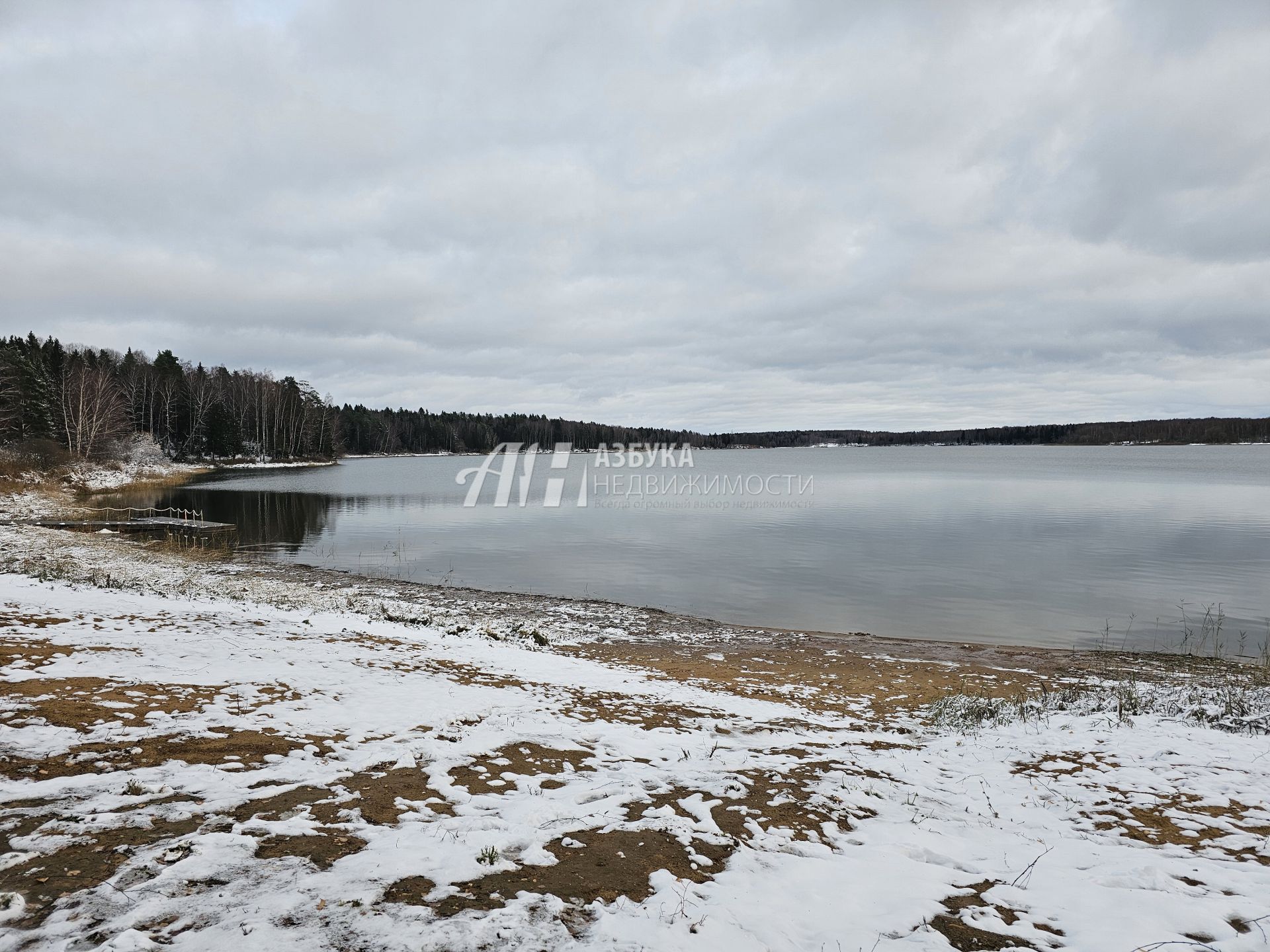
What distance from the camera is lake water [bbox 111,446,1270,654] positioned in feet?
67.7

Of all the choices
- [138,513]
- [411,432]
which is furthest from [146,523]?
[411,432]

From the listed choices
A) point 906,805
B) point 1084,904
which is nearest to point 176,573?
point 906,805

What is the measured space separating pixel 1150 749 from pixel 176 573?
2494 centimetres

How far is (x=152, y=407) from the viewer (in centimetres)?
7719

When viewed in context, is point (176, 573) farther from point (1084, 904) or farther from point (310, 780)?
point (1084, 904)

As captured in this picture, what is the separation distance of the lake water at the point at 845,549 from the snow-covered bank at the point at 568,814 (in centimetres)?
1161

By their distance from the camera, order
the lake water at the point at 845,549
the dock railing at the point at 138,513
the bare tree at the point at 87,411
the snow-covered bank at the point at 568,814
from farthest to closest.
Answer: the bare tree at the point at 87,411, the dock railing at the point at 138,513, the lake water at the point at 845,549, the snow-covered bank at the point at 568,814

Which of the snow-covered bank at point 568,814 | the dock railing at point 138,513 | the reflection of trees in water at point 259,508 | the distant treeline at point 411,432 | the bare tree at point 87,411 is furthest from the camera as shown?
the distant treeline at point 411,432

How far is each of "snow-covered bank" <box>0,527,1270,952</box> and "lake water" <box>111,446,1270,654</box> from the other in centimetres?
1161

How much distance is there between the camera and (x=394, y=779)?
5.98 m

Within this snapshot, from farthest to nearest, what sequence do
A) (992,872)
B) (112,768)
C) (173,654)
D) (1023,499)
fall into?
(1023,499) < (173,654) < (112,768) < (992,872)

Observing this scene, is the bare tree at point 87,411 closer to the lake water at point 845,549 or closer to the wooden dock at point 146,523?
the lake water at point 845,549

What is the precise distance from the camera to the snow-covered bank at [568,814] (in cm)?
385

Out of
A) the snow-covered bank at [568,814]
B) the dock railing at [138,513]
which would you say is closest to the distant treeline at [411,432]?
the dock railing at [138,513]
